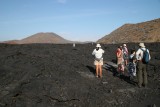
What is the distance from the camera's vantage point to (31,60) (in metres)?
18.7

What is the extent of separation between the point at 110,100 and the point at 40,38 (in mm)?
112350

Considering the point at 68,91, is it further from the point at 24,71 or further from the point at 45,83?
the point at 24,71

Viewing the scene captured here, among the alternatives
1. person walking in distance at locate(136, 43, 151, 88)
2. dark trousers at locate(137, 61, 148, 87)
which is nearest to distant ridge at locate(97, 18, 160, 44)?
dark trousers at locate(137, 61, 148, 87)

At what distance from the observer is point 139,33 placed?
5547cm

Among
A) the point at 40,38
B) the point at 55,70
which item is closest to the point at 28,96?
the point at 55,70

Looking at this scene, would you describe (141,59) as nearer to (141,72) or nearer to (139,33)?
(141,72)

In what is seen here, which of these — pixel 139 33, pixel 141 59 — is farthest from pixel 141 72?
pixel 139 33

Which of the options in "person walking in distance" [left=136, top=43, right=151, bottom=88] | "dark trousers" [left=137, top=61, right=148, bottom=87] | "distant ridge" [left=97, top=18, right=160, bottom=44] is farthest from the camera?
"distant ridge" [left=97, top=18, right=160, bottom=44]

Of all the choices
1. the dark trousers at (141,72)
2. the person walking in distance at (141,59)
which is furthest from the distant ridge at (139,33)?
the person walking in distance at (141,59)

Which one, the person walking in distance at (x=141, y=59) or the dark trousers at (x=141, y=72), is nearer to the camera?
the person walking in distance at (x=141, y=59)

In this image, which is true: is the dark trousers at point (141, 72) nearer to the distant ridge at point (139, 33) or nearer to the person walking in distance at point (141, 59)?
the person walking in distance at point (141, 59)

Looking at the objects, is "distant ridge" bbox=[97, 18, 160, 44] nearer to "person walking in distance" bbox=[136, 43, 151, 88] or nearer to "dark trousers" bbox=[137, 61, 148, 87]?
"dark trousers" bbox=[137, 61, 148, 87]

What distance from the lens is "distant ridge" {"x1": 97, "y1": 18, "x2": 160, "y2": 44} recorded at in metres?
49.6

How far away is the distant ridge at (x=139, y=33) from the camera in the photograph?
4962 cm
